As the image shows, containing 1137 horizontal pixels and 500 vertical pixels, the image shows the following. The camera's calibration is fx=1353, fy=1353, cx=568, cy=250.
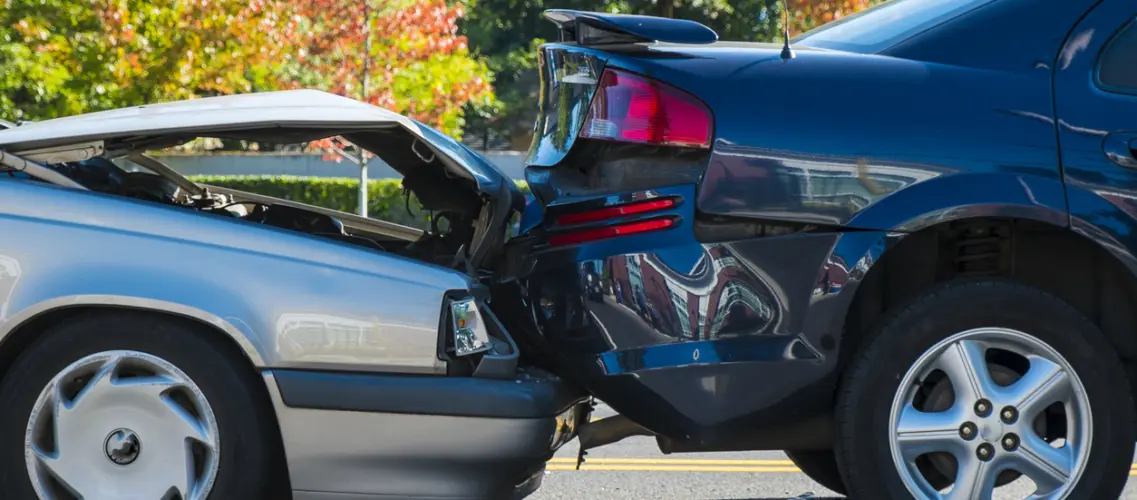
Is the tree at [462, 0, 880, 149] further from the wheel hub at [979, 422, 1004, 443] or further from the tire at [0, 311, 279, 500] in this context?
the tire at [0, 311, 279, 500]

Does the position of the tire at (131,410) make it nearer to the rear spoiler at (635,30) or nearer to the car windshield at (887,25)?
the rear spoiler at (635,30)

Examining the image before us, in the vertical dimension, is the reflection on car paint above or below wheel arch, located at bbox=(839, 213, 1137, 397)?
above

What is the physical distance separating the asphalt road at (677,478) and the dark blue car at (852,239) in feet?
4.12

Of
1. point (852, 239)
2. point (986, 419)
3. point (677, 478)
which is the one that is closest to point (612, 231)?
point (852, 239)

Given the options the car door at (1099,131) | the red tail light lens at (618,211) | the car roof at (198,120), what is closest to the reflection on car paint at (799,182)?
the red tail light lens at (618,211)

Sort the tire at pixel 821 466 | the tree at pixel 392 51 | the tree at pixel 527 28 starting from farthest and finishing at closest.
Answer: the tree at pixel 527 28 → the tree at pixel 392 51 → the tire at pixel 821 466

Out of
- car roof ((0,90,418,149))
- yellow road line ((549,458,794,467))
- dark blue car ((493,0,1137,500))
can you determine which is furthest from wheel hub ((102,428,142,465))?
yellow road line ((549,458,794,467))

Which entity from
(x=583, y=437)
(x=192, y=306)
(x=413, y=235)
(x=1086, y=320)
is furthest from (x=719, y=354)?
(x=413, y=235)

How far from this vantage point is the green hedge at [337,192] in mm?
22969

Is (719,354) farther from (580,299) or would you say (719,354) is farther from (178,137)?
(178,137)

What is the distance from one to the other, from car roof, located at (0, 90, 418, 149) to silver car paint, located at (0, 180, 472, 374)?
24 cm

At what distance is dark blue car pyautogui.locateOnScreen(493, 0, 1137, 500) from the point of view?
3572 mm

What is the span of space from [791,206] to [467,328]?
917 millimetres

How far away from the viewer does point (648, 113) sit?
3.63 meters
